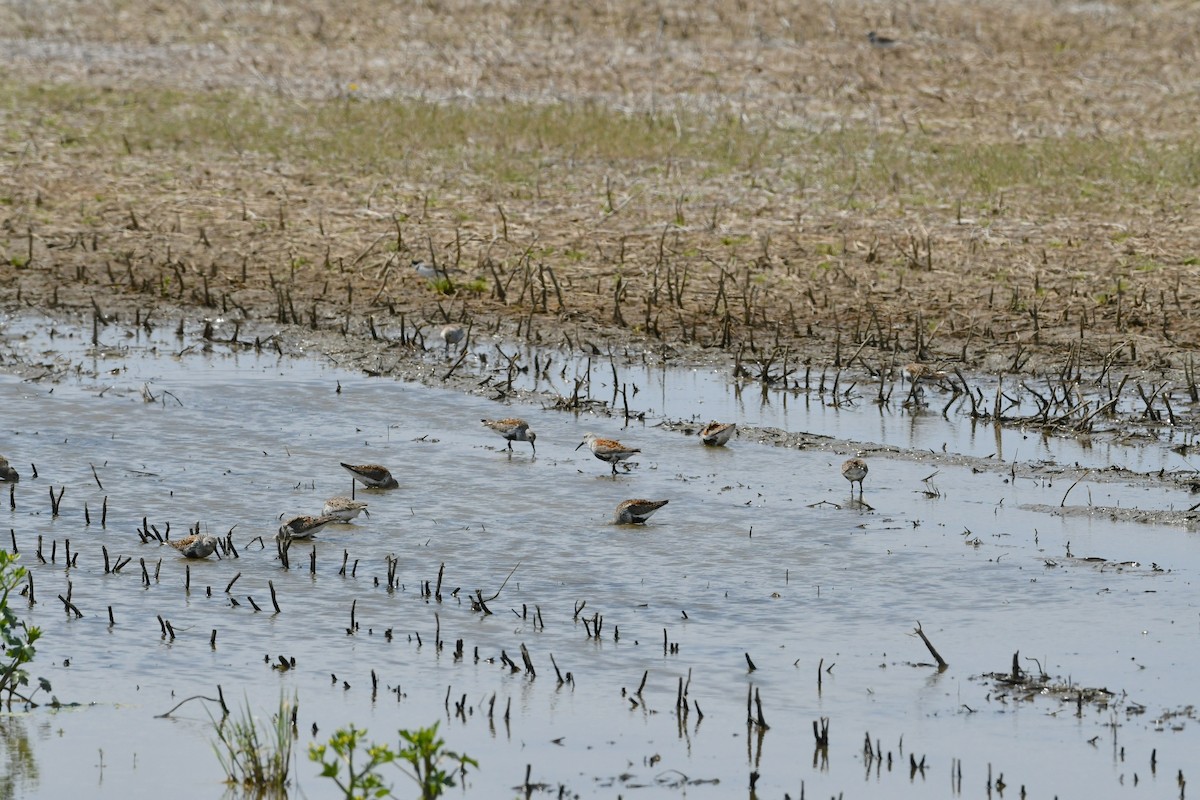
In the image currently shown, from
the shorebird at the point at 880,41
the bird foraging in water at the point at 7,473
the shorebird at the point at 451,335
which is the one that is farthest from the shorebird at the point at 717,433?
the shorebird at the point at 880,41

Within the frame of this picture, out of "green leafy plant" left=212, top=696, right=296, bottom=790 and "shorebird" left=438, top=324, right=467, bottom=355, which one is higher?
"shorebird" left=438, top=324, right=467, bottom=355

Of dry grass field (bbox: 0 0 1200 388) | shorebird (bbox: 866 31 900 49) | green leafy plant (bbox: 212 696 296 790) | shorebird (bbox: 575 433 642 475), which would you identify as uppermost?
shorebird (bbox: 866 31 900 49)

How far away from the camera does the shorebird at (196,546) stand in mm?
8758

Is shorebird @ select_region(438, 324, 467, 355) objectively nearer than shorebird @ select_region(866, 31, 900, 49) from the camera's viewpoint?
Yes

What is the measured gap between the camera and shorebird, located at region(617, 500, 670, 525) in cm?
962

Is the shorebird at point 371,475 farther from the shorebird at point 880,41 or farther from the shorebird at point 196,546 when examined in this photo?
the shorebird at point 880,41

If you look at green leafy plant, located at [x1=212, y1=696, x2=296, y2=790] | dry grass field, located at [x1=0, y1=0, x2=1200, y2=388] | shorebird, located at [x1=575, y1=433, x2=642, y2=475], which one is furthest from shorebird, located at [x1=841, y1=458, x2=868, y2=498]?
green leafy plant, located at [x1=212, y1=696, x2=296, y2=790]

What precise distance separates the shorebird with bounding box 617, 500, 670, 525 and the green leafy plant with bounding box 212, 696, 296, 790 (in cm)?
345

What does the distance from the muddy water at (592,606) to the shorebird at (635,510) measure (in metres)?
0.08

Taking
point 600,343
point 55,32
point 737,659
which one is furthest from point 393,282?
point 55,32

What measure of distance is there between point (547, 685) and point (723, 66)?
22232 mm

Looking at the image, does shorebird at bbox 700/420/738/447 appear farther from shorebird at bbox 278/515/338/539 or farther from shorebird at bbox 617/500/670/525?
shorebird at bbox 278/515/338/539

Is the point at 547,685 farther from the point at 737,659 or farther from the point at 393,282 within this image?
the point at 393,282

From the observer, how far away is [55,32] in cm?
3028
